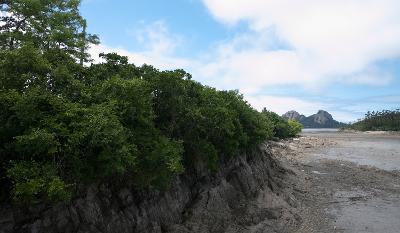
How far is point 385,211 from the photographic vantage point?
27.4 metres

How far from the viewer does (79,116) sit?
13289mm

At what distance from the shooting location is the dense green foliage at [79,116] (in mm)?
12297

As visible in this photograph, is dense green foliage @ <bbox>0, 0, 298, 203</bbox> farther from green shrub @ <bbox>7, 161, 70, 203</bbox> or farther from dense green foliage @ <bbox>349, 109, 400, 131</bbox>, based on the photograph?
dense green foliage @ <bbox>349, 109, 400, 131</bbox>

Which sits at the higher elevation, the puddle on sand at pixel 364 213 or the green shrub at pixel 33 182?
the green shrub at pixel 33 182

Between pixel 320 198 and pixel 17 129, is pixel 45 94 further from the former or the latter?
pixel 320 198

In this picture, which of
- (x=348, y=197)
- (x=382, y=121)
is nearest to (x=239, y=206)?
(x=348, y=197)

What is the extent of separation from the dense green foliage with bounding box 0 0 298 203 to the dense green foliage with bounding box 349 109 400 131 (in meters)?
147

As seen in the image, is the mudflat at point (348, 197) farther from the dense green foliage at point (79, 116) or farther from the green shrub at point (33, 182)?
the green shrub at point (33, 182)

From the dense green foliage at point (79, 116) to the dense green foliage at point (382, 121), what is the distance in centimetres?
14739

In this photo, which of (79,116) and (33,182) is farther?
(79,116)

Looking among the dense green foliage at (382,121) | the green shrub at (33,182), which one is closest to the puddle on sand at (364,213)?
the green shrub at (33,182)

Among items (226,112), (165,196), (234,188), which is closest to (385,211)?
(234,188)

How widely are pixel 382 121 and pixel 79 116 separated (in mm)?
165840

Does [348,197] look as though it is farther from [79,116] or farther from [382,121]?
[382,121]
